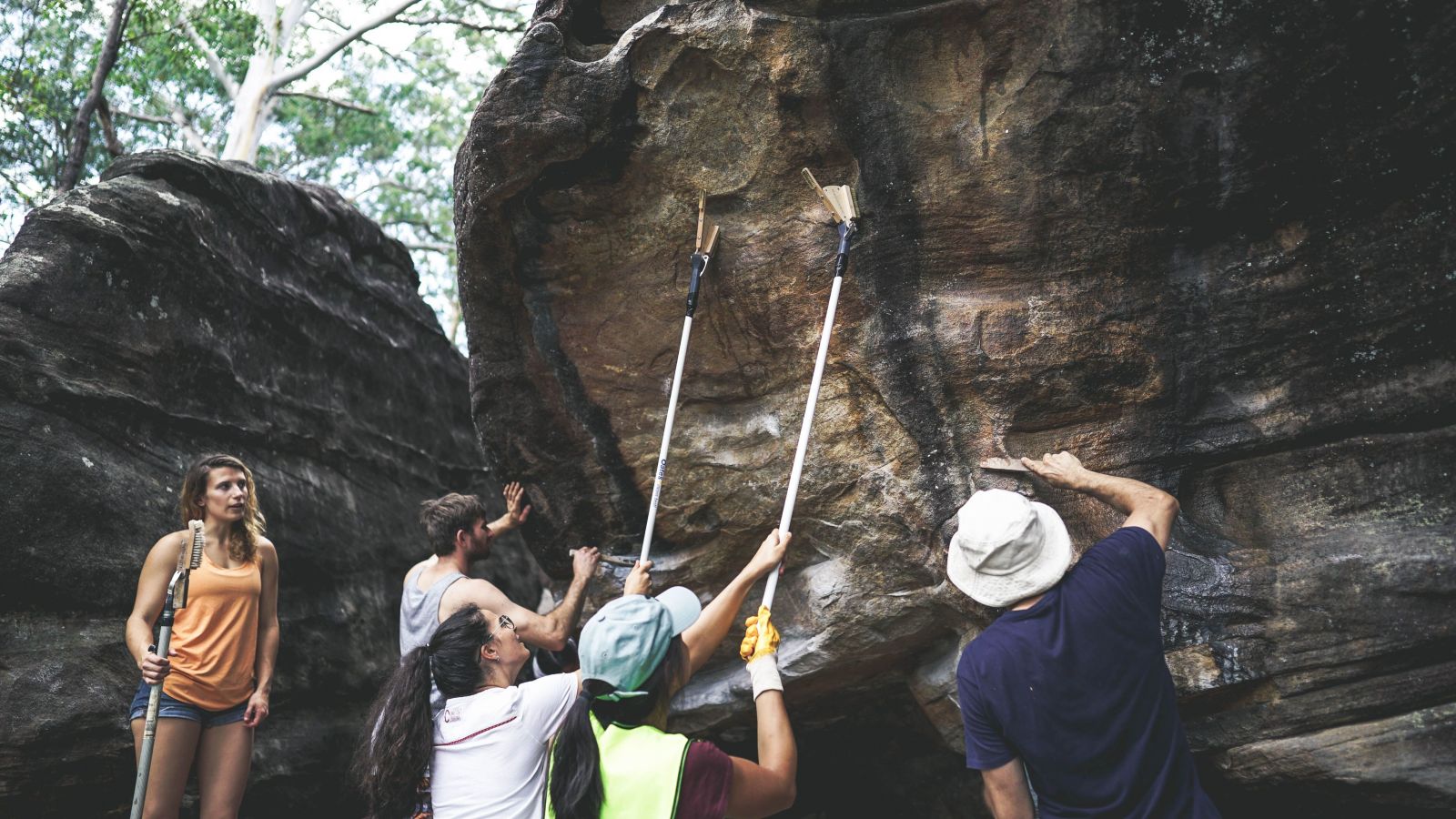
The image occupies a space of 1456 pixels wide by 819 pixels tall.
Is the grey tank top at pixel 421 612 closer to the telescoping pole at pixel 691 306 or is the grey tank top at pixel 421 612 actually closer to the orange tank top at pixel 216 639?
the orange tank top at pixel 216 639

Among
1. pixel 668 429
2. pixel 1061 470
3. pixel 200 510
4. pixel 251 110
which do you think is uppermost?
pixel 251 110

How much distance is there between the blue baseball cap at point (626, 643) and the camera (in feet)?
8.96

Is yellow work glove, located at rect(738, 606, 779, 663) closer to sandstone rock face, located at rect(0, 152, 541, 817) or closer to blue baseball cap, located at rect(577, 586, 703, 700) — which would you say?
blue baseball cap, located at rect(577, 586, 703, 700)

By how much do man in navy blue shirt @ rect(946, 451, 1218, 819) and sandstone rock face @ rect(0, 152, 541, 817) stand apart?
426 cm

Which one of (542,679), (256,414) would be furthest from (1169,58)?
(256,414)

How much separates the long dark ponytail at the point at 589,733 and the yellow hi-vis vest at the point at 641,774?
1.1 inches

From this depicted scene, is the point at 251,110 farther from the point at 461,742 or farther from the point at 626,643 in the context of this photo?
the point at 626,643

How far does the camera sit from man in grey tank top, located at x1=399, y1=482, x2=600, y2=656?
4.82m

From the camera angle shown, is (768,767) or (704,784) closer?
(704,784)

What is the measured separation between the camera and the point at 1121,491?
375cm

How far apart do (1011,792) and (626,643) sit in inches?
49.5

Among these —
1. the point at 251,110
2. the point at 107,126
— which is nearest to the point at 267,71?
the point at 251,110

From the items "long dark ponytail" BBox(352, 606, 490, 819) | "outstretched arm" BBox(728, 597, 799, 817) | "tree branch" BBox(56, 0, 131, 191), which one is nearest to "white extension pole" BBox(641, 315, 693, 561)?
"long dark ponytail" BBox(352, 606, 490, 819)

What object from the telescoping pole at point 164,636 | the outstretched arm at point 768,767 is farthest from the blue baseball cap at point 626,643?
the telescoping pole at point 164,636
